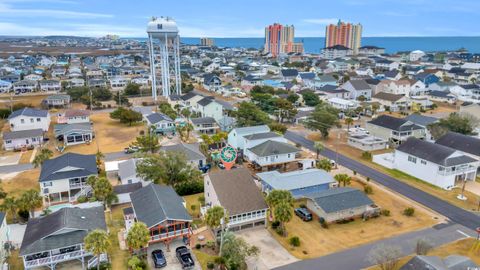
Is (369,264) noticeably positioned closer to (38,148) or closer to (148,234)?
(148,234)

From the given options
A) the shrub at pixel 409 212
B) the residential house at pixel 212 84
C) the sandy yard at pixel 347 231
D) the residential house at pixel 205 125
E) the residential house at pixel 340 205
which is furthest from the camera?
the residential house at pixel 212 84

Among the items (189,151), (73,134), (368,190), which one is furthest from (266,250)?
(73,134)

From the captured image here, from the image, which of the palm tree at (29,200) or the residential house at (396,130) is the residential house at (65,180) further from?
the residential house at (396,130)

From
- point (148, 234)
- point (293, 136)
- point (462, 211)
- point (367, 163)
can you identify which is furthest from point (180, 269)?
point (293, 136)

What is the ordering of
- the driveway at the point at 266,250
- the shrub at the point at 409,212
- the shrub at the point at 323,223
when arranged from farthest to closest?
the shrub at the point at 409,212, the shrub at the point at 323,223, the driveway at the point at 266,250

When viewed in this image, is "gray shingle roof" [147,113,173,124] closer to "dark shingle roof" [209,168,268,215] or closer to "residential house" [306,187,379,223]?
"dark shingle roof" [209,168,268,215]

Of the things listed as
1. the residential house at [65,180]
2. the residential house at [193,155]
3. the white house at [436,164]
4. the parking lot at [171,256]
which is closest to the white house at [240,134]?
the residential house at [193,155]

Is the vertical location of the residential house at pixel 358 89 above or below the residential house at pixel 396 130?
above

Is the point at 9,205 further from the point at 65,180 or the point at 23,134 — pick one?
the point at 23,134
